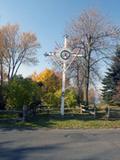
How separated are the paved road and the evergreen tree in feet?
88.4

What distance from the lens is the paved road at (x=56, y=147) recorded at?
10539 mm

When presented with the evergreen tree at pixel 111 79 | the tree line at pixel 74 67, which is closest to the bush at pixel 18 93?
the tree line at pixel 74 67

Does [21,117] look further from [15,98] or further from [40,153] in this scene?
[40,153]

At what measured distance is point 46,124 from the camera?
20.0m

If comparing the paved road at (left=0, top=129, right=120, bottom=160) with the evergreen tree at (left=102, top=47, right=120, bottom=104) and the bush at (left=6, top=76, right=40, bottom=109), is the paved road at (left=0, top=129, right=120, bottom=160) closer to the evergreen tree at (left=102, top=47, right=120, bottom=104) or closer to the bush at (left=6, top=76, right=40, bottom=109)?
the bush at (left=6, top=76, right=40, bottom=109)

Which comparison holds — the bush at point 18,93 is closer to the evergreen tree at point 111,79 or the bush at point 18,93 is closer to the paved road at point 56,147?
the paved road at point 56,147

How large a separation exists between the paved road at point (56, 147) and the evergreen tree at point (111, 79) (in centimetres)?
Answer: 2696

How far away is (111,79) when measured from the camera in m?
43.1

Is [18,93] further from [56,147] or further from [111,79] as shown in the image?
[111,79]

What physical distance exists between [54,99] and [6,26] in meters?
24.8

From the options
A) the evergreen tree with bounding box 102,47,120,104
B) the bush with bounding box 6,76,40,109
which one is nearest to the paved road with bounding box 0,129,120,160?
the bush with bounding box 6,76,40,109

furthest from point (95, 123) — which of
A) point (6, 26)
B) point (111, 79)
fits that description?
point (6, 26)

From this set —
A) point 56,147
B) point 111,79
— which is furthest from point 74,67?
point 56,147

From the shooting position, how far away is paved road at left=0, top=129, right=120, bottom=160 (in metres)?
10.5
